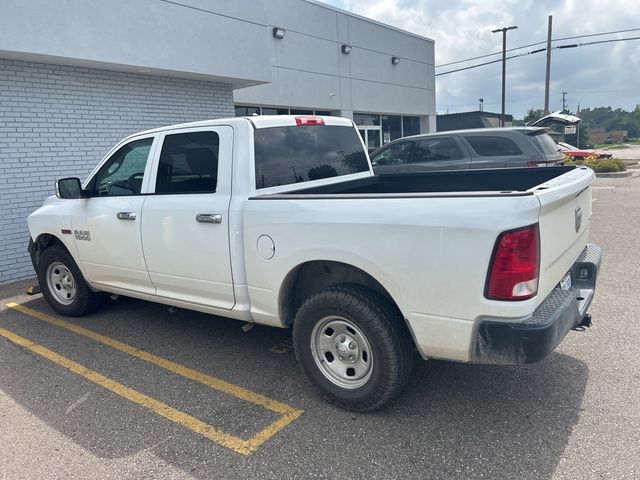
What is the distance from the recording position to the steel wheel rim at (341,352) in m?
3.17

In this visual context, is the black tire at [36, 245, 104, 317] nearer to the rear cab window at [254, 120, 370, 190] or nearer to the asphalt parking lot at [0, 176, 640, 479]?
the asphalt parking lot at [0, 176, 640, 479]

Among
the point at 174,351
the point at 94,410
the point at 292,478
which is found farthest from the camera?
the point at 174,351

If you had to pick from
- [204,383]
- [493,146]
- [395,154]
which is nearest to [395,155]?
[395,154]

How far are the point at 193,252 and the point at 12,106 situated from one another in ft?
17.0

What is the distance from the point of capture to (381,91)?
19.1 metres

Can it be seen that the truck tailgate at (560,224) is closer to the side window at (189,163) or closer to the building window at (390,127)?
the side window at (189,163)

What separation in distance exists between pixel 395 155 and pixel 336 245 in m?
7.83

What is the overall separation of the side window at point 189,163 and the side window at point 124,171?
0.28 m

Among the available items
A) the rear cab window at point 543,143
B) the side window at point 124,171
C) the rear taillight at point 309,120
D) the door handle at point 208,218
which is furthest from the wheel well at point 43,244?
the rear cab window at point 543,143

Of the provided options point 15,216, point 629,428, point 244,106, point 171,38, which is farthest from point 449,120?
point 629,428

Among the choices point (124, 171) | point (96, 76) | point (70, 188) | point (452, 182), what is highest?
point (96, 76)

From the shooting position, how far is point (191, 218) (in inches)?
151

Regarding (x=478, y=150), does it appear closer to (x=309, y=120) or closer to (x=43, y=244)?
(x=309, y=120)

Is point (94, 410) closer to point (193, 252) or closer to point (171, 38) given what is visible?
point (193, 252)
